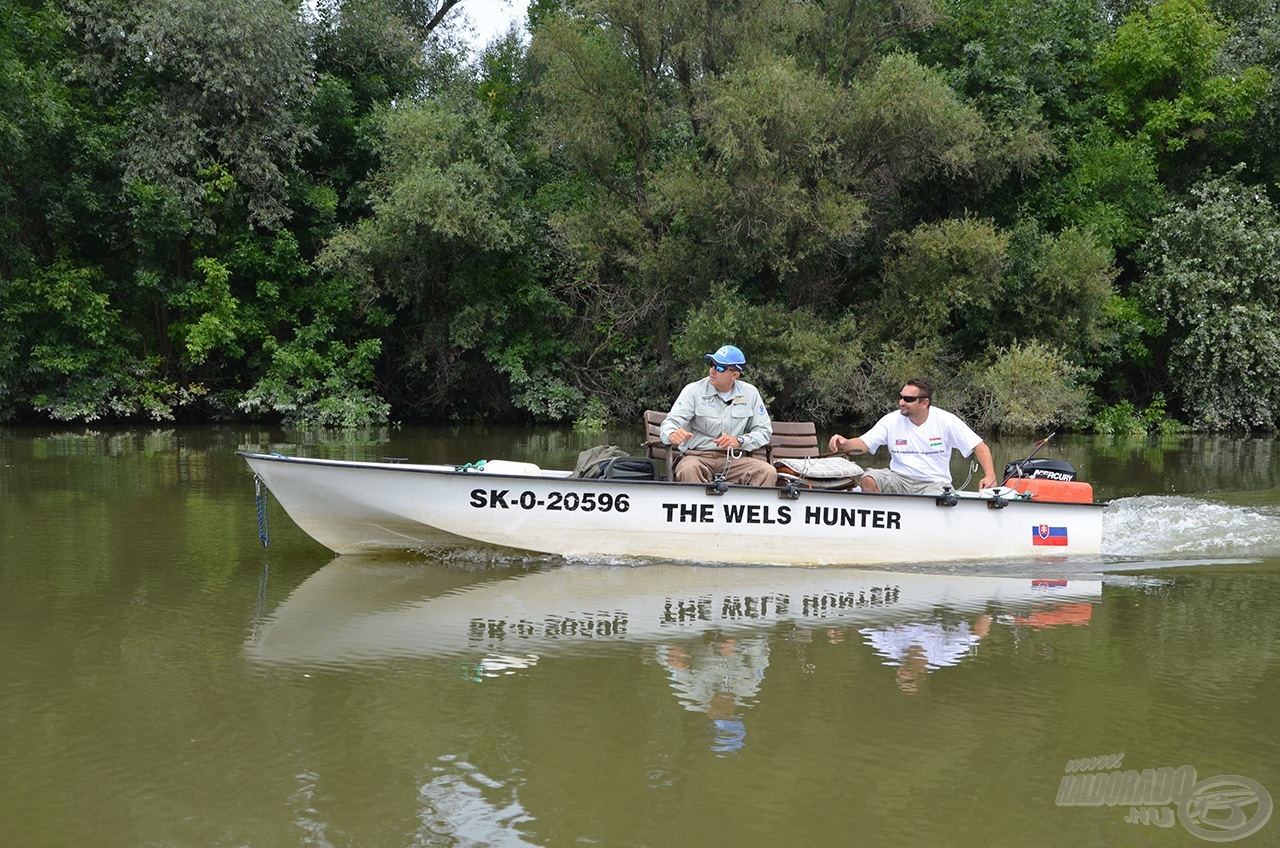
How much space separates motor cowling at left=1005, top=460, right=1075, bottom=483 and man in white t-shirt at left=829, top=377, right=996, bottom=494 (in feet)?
2.10

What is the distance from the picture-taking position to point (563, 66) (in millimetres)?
25969

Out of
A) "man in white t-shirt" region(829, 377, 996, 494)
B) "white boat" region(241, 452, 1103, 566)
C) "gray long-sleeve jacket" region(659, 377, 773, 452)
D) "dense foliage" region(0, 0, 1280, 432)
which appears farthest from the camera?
"dense foliage" region(0, 0, 1280, 432)

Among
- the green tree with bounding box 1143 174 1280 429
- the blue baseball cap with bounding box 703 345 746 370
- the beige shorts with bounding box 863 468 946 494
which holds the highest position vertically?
the green tree with bounding box 1143 174 1280 429

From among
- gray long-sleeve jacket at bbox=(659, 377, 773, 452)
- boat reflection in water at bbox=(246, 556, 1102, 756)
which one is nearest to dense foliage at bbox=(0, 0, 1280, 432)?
gray long-sleeve jacket at bbox=(659, 377, 773, 452)

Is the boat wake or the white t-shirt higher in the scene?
the white t-shirt

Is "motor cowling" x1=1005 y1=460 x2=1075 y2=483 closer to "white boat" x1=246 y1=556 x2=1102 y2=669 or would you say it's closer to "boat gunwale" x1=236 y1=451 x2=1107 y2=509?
"boat gunwale" x1=236 y1=451 x2=1107 y2=509

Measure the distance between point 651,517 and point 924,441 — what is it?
7.95ft

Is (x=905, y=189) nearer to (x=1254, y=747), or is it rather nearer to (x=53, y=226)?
(x=53, y=226)

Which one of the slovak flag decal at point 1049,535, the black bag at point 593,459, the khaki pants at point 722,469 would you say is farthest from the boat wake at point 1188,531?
the black bag at point 593,459

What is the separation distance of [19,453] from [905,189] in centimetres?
1924

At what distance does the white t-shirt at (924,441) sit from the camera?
984cm

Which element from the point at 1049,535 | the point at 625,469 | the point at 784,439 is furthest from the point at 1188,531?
the point at 625,469

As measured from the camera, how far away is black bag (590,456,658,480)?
379 inches

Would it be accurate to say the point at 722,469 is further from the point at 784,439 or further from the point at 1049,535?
the point at 1049,535
